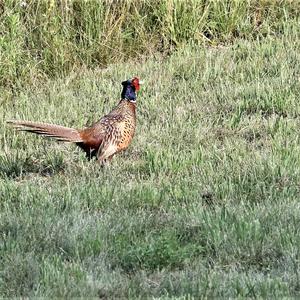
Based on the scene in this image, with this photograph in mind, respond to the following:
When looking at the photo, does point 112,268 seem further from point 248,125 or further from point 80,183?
point 248,125

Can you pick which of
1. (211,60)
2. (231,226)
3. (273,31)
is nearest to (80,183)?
(231,226)

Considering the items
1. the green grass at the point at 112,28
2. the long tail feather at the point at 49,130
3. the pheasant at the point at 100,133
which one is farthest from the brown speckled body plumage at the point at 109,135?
the green grass at the point at 112,28

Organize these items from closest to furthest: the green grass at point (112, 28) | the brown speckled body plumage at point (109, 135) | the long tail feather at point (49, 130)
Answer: the long tail feather at point (49, 130) < the brown speckled body plumage at point (109, 135) < the green grass at point (112, 28)

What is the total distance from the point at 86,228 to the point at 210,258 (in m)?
0.87

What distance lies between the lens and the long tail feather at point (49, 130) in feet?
23.4

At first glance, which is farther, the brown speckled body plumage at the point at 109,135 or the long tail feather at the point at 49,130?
the brown speckled body plumage at the point at 109,135

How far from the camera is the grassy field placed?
16.0 feet

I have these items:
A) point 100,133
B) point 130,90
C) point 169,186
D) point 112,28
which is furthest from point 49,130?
point 112,28

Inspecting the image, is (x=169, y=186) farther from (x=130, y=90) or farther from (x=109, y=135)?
(x=130, y=90)

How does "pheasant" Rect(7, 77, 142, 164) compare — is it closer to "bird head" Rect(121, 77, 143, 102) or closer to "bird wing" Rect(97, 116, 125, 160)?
"bird wing" Rect(97, 116, 125, 160)

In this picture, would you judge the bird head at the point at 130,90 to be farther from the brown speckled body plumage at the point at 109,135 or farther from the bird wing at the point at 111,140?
the bird wing at the point at 111,140

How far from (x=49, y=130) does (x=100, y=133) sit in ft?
1.39

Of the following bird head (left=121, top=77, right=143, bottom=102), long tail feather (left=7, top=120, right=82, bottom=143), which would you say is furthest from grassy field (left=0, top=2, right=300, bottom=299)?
bird head (left=121, top=77, right=143, bottom=102)

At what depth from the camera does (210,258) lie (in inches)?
202
